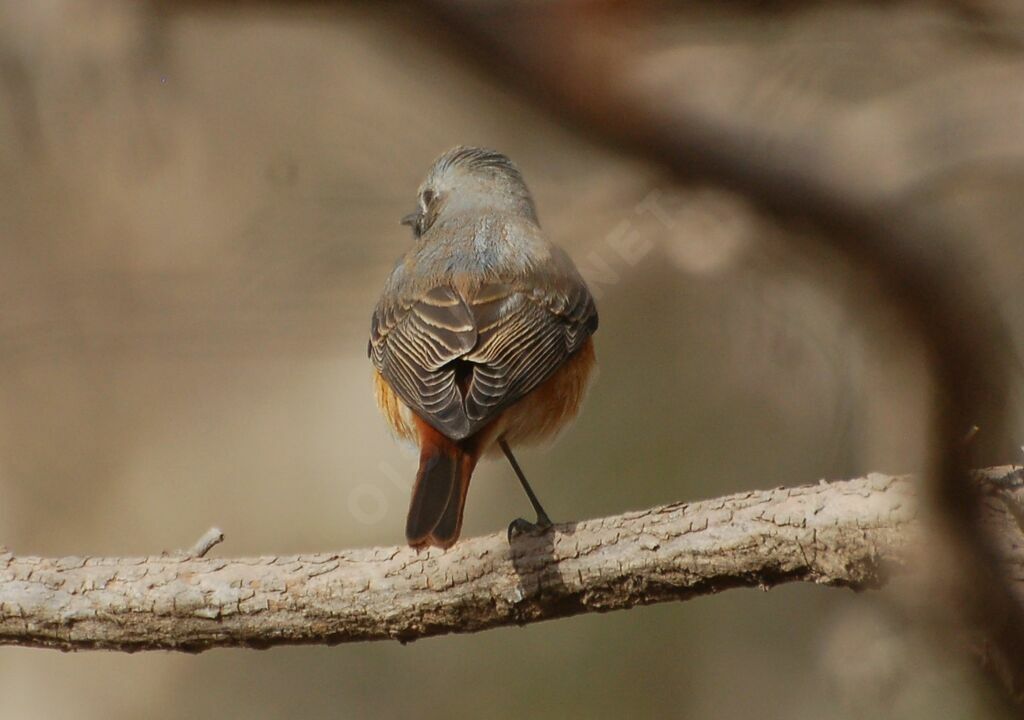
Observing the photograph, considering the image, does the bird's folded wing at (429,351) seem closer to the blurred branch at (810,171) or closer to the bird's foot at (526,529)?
the bird's foot at (526,529)

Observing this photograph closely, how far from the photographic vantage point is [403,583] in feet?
10.5

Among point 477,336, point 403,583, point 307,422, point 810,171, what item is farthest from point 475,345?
point 307,422

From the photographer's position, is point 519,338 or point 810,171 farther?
point 519,338

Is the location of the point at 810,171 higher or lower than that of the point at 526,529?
lower

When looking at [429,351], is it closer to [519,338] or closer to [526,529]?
[519,338]

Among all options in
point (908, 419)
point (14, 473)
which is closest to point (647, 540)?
point (908, 419)

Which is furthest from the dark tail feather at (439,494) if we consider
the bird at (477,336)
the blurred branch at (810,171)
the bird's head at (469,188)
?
the blurred branch at (810,171)

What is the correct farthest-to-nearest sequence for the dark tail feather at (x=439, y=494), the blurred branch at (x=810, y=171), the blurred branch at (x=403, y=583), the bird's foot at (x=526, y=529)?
the bird's foot at (x=526, y=529)
the dark tail feather at (x=439, y=494)
the blurred branch at (x=403, y=583)
the blurred branch at (x=810, y=171)

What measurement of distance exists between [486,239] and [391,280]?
0.41 m

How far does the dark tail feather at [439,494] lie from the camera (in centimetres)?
300

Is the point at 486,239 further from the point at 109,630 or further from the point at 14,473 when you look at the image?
the point at 14,473

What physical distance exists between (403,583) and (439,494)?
269 mm

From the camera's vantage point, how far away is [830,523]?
8.91ft

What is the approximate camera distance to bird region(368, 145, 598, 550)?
3.40 meters
